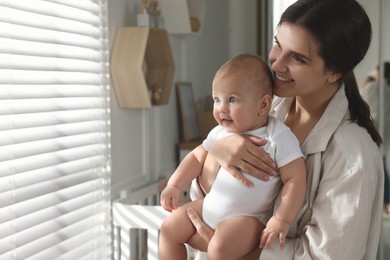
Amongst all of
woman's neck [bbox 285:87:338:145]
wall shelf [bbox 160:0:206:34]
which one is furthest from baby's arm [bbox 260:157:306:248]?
wall shelf [bbox 160:0:206:34]

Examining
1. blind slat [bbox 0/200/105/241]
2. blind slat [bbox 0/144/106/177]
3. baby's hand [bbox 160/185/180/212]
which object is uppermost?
blind slat [bbox 0/144/106/177]

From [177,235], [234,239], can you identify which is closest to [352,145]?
[234,239]

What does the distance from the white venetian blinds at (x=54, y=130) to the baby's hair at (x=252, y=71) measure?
739 mm

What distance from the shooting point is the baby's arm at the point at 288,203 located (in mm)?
1263

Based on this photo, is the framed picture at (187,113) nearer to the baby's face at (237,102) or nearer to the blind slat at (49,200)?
the blind slat at (49,200)

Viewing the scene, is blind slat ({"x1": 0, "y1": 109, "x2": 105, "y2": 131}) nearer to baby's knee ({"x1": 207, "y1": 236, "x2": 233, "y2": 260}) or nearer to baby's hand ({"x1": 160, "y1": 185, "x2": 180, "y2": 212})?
baby's hand ({"x1": 160, "y1": 185, "x2": 180, "y2": 212})

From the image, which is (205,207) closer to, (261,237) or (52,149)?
(261,237)

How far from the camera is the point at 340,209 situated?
1271mm

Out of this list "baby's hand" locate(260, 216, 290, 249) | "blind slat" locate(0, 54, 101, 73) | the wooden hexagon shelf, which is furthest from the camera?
the wooden hexagon shelf

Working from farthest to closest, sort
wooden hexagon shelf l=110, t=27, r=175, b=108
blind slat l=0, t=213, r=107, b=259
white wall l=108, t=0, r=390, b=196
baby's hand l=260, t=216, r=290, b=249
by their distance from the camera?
white wall l=108, t=0, r=390, b=196 < wooden hexagon shelf l=110, t=27, r=175, b=108 < blind slat l=0, t=213, r=107, b=259 < baby's hand l=260, t=216, r=290, b=249

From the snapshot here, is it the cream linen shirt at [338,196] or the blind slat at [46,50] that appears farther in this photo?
the blind slat at [46,50]

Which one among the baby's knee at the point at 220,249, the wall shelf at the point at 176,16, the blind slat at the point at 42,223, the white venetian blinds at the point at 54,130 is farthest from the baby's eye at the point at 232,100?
the wall shelf at the point at 176,16

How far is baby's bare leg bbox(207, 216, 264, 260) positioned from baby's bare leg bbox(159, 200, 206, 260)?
0.09 meters

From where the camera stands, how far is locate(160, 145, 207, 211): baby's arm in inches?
57.3
